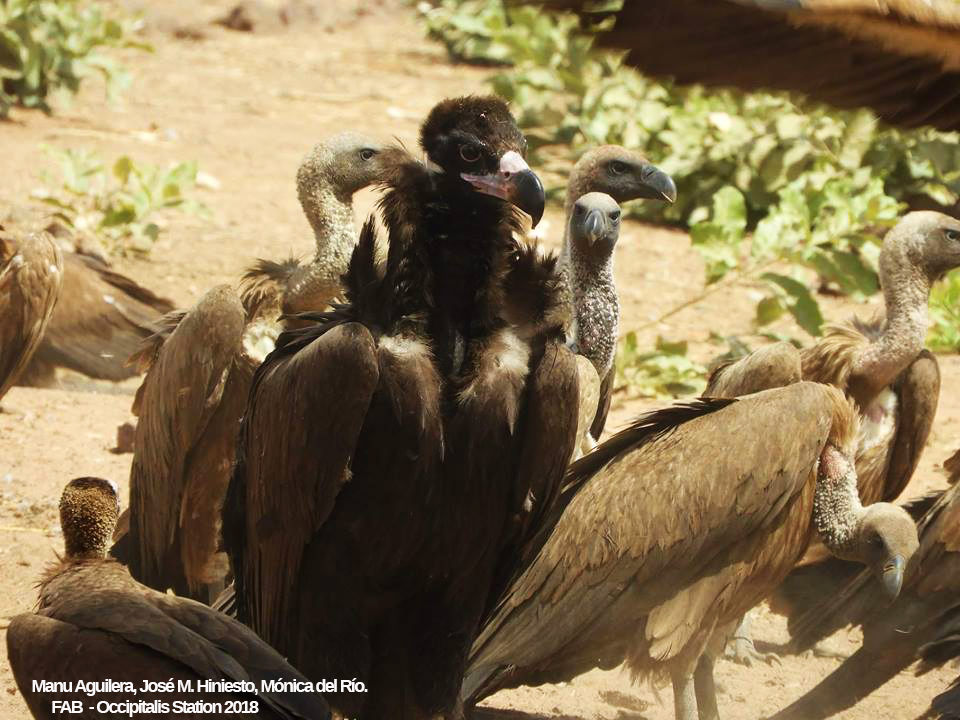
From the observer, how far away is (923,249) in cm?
609

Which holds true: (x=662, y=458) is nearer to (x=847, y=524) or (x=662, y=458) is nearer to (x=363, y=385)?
(x=847, y=524)

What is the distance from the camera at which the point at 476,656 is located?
439 centimetres

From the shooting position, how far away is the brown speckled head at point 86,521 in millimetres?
3898

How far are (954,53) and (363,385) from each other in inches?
57.0

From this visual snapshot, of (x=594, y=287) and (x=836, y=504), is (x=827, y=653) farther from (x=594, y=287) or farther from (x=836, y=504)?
(x=594, y=287)

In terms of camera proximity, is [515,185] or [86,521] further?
[86,521]

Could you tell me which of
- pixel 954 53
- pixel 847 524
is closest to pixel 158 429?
pixel 847 524

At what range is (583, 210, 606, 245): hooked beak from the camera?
538 centimetres

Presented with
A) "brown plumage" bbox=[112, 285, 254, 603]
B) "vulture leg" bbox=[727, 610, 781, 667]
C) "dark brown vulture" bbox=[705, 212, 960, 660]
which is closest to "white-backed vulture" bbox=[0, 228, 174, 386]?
"brown plumage" bbox=[112, 285, 254, 603]

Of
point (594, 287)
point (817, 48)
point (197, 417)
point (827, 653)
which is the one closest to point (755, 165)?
point (594, 287)

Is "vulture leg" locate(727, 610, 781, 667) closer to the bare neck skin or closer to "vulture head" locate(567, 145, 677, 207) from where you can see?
the bare neck skin

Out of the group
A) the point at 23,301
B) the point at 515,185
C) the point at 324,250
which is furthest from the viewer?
the point at 23,301

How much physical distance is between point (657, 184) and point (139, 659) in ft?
10.7

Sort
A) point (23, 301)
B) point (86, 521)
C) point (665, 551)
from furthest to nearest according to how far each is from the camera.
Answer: point (23, 301) → point (665, 551) → point (86, 521)
